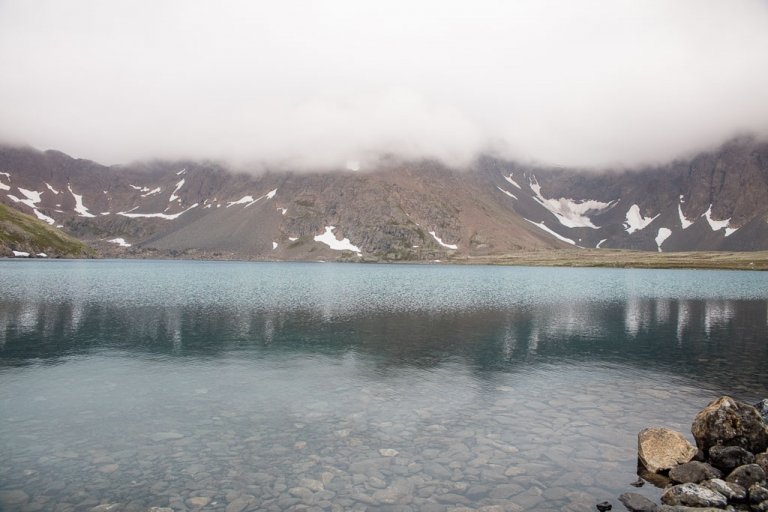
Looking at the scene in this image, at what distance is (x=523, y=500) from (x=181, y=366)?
26846 mm

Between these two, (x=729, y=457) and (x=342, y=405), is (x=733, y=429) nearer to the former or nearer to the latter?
(x=729, y=457)

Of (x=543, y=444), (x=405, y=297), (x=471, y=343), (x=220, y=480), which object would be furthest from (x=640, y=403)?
(x=405, y=297)

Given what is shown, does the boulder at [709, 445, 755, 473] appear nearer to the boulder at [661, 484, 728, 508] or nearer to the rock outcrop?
the rock outcrop

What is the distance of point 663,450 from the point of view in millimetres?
19391

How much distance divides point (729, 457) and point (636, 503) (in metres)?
5.94

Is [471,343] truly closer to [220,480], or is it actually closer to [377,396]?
[377,396]

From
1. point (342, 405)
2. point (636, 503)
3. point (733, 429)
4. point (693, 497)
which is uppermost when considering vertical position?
point (733, 429)

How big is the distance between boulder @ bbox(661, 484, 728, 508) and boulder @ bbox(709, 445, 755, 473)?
10.9 ft

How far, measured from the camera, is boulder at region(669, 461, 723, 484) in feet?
58.9

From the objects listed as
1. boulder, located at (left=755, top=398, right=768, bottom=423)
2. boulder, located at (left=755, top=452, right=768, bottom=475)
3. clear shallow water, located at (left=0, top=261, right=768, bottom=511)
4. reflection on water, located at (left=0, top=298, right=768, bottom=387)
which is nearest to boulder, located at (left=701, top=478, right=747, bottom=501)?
clear shallow water, located at (left=0, top=261, right=768, bottom=511)

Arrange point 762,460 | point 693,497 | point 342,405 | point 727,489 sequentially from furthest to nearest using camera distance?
1. point 342,405
2. point 762,460
3. point 727,489
4. point 693,497

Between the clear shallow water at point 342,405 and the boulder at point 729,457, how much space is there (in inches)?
118

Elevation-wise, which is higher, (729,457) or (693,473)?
(729,457)

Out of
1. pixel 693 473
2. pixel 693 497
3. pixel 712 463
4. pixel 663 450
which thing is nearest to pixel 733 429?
pixel 712 463
